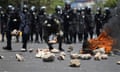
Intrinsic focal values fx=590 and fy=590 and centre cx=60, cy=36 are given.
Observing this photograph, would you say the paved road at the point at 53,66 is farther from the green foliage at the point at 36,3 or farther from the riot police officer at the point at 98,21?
the green foliage at the point at 36,3

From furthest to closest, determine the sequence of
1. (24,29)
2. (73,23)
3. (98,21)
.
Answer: (98,21), (73,23), (24,29)

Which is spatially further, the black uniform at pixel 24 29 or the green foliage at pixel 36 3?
the green foliage at pixel 36 3

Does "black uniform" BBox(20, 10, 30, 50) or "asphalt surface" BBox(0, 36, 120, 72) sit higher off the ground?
"black uniform" BBox(20, 10, 30, 50)

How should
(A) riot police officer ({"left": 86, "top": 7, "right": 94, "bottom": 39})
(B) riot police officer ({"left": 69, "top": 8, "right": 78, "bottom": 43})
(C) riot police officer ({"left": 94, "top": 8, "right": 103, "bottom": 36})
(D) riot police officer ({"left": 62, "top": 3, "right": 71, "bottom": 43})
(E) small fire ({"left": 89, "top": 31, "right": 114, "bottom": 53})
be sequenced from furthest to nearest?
(C) riot police officer ({"left": 94, "top": 8, "right": 103, "bottom": 36})
(A) riot police officer ({"left": 86, "top": 7, "right": 94, "bottom": 39})
(B) riot police officer ({"left": 69, "top": 8, "right": 78, "bottom": 43})
(D) riot police officer ({"left": 62, "top": 3, "right": 71, "bottom": 43})
(E) small fire ({"left": 89, "top": 31, "right": 114, "bottom": 53})

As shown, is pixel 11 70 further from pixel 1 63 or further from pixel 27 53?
pixel 27 53

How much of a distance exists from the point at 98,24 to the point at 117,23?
9845 mm

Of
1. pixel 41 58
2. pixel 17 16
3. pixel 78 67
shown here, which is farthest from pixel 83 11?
pixel 78 67

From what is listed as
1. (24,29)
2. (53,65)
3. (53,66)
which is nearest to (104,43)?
(24,29)

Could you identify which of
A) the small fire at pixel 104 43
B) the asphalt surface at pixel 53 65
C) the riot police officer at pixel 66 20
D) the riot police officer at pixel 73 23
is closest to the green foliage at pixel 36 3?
the riot police officer at pixel 73 23

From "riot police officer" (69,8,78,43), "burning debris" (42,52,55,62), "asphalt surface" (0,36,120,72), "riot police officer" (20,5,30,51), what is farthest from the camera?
"riot police officer" (69,8,78,43)

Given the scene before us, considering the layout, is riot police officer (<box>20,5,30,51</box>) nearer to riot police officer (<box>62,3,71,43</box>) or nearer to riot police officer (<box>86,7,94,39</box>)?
riot police officer (<box>62,3,71,43</box>)

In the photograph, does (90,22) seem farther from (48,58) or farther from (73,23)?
(48,58)

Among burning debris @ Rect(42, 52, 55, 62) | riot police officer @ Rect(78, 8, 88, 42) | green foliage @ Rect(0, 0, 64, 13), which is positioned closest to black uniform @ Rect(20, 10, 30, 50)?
burning debris @ Rect(42, 52, 55, 62)

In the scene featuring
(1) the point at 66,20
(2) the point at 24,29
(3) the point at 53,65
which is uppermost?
(2) the point at 24,29
